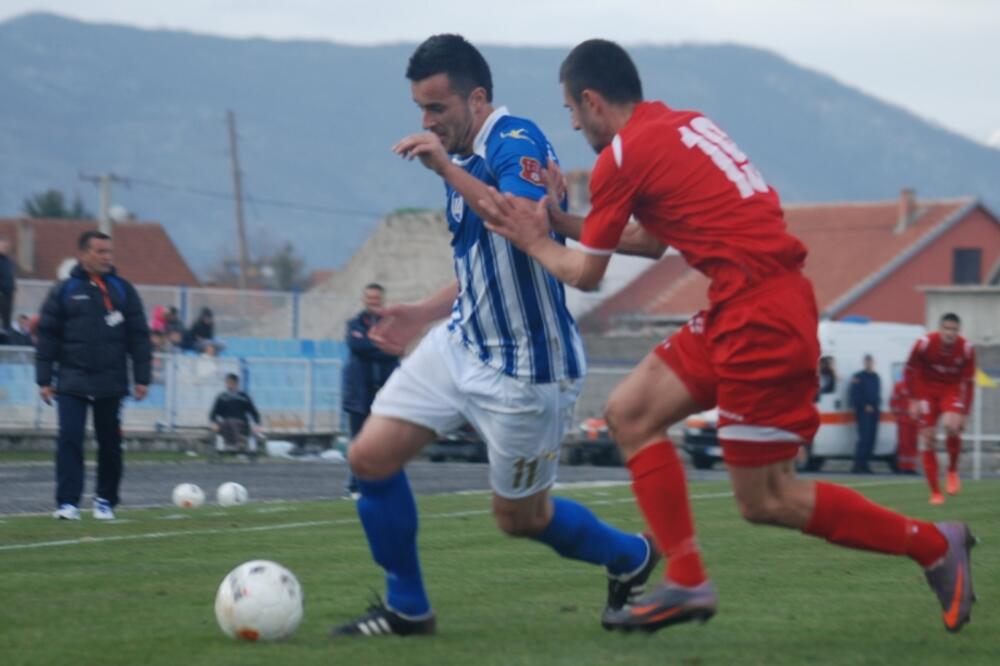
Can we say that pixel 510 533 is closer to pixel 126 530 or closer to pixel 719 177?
pixel 719 177

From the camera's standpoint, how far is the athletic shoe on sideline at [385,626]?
20.2ft

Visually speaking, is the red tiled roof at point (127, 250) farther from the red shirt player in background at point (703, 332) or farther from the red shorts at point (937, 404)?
the red shirt player in background at point (703, 332)

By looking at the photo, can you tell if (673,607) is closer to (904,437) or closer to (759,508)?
(759,508)

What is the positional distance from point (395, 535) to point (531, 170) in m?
1.40

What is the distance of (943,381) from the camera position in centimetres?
1753

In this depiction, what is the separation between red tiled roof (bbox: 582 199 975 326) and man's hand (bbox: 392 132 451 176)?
5397cm

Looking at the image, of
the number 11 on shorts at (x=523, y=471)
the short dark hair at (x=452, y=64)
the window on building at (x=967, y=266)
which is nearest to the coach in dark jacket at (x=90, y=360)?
the short dark hair at (x=452, y=64)

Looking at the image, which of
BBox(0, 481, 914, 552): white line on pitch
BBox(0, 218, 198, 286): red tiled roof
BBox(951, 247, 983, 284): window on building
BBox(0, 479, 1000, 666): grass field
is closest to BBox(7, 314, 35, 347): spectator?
BBox(0, 481, 914, 552): white line on pitch

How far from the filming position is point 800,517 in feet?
19.6

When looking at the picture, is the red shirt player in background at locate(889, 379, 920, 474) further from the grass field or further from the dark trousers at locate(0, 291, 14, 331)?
the grass field

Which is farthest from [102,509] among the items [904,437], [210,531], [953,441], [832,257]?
[832,257]

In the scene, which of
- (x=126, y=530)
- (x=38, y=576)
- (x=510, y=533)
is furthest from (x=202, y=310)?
(x=510, y=533)

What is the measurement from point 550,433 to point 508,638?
76cm

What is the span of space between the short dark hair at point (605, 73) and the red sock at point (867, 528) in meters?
1.56
